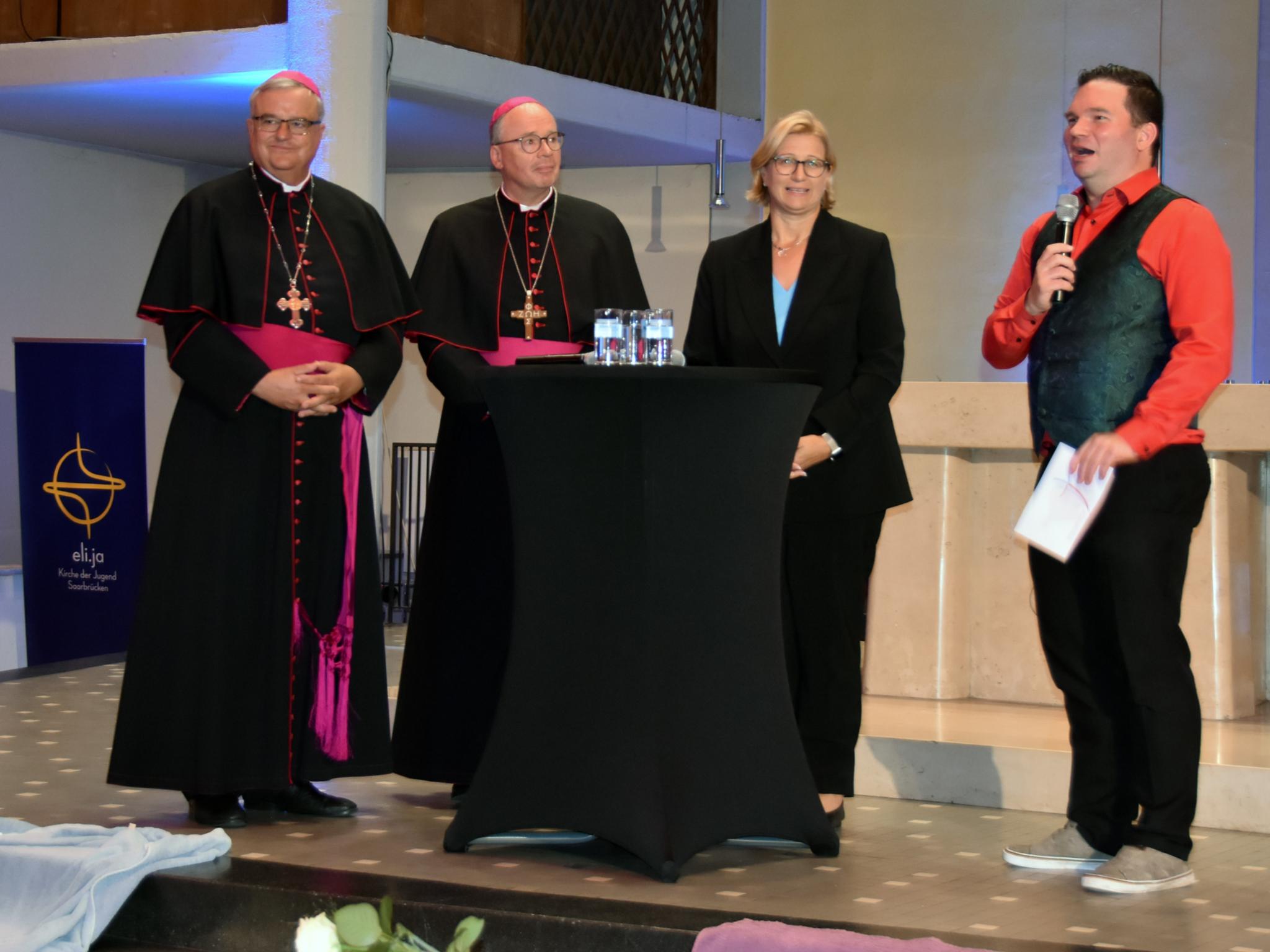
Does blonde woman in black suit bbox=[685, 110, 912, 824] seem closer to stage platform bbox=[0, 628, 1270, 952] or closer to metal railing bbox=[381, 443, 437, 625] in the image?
stage platform bbox=[0, 628, 1270, 952]

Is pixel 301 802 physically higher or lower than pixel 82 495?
lower

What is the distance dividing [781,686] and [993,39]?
6.29 meters

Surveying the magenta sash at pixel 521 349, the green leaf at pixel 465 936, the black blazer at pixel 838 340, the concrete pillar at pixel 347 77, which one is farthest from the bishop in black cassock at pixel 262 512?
the concrete pillar at pixel 347 77

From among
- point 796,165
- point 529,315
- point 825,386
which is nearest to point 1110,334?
point 825,386

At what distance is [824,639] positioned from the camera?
11.2 ft

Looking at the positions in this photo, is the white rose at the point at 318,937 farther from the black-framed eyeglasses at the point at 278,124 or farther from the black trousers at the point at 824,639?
the black-framed eyeglasses at the point at 278,124

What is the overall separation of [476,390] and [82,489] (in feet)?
12.6

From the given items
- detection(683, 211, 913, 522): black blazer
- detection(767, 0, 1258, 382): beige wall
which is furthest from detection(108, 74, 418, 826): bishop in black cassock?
detection(767, 0, 1258, 382): beige wall

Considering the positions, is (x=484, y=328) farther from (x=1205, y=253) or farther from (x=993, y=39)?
(x=993, y=39)

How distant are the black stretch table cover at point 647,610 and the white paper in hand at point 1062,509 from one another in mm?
457

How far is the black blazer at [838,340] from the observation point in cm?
341

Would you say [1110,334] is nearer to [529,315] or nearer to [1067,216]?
[1067,216]

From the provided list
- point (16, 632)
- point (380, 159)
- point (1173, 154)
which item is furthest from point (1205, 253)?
point (16, 632)

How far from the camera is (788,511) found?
3428 mm
